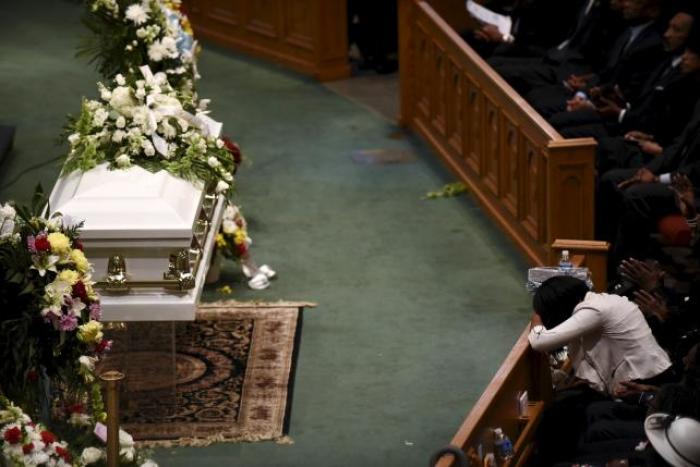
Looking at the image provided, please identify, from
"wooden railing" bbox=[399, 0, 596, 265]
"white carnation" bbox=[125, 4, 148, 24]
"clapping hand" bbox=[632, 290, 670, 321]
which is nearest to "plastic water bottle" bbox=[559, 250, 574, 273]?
"wooden railing" bbox=[399, 0, 596, 265]

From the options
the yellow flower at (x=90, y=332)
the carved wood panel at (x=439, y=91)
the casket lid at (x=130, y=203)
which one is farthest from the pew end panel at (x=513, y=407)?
the carved wood panel at (x=439, y=91)

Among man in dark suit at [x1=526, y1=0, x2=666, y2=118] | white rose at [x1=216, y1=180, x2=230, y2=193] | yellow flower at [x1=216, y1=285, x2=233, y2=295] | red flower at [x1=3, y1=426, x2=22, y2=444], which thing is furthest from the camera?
man in dark suit at [x1=526, y1=0, x2=666, y2=118]

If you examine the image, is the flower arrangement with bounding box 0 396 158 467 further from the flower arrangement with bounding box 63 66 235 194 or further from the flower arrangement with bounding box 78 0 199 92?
the flower arrangement with bounding box 78 0 199 92

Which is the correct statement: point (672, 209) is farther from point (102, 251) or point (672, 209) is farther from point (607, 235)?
point (102, 251)

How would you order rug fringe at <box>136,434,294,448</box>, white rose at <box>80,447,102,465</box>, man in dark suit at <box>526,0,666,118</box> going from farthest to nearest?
man in dark suit at <box>526,0,666,118</box> → rug fringe at <box>136,434,294,448</box> → white rose at <box>80,447,102,465</box>

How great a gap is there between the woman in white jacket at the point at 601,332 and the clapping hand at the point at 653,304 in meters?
0.27

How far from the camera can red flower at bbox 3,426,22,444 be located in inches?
198

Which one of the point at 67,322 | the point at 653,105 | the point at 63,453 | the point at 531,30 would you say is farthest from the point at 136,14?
the point at 531,30

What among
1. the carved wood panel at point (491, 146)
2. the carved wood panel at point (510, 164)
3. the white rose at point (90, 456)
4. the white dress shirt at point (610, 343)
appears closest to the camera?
the white rose at point (90, 456)

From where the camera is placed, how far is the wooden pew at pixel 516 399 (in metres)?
5.30

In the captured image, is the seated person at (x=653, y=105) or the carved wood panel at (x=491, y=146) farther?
the carved wood panel at (x=491, y=146)

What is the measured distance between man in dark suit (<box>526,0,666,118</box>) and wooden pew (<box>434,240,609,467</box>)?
105 inches

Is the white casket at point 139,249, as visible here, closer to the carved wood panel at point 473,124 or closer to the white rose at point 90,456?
the white rose at point 90,456

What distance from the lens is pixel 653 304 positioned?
6.65 metres
